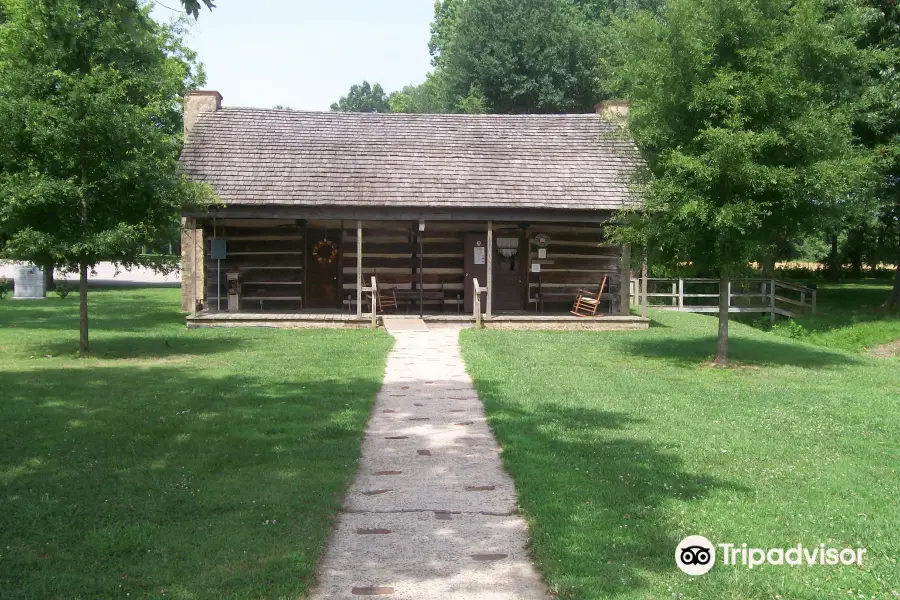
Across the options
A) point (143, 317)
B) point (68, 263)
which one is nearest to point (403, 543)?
point (68, 263)

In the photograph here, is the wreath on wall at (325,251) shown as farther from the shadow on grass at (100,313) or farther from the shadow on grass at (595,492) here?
the shadow on grass at (595,492)

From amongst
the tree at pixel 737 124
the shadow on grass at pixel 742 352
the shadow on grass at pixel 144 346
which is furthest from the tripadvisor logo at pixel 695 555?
the shadow on grass at pixel 144 346

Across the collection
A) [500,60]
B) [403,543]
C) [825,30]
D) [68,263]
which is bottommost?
[403,543]

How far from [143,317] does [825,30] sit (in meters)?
17.1

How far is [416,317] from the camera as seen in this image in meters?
19.5

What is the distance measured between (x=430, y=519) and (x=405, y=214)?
1375 centimetres

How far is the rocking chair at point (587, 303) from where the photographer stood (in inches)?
795

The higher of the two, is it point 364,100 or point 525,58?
point 364,100

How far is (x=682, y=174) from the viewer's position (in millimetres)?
12562

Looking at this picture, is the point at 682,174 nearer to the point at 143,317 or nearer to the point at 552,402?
the point at 552,402

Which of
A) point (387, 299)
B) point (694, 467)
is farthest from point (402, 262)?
point (694, 467)

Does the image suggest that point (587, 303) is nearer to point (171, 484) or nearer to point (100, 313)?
point (100, 313)

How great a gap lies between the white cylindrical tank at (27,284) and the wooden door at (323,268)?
40.3 ft

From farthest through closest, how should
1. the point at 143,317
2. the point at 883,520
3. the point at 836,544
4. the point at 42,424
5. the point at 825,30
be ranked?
1. the point at 143,317
2. the point at 825,30
3. the point at 42,424
4. the point at 883,520
5. the point at 836,544
